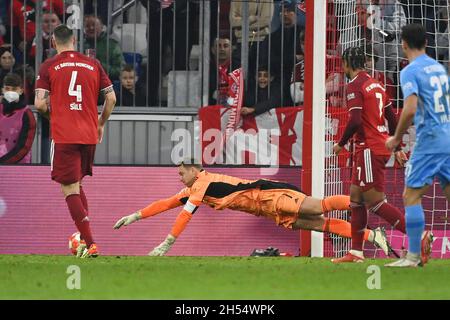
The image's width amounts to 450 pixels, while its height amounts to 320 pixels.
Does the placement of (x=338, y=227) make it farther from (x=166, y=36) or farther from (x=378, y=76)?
(x=166, y=36)

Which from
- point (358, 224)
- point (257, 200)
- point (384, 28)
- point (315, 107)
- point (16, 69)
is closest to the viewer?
point (358, 224)

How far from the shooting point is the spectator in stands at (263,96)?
15922 millimetres

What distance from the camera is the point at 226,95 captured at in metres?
16.0

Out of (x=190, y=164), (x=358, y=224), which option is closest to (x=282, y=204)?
(x=190, y=164)

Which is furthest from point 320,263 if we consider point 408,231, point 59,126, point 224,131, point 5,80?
point 5,80

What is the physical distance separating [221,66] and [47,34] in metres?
2.02

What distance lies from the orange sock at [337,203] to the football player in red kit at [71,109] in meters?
2.58

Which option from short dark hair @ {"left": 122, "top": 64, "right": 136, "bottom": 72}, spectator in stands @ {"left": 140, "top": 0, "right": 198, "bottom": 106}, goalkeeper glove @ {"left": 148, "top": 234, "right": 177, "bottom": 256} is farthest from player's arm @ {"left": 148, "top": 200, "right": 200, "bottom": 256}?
short dark hair @ {"left": 122, "top": 64, "right": 136, "bottom": 72}

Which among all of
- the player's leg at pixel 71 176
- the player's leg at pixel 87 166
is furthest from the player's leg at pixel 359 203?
the player's leg at pixel 71 176

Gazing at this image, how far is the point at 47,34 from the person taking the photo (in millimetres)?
15883

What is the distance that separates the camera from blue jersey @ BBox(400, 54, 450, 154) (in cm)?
1059

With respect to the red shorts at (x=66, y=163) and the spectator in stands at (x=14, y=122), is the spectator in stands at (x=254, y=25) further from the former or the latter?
the red shorts at (x=66, y=163)

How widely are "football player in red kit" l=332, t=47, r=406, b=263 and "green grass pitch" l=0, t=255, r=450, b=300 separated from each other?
45 centimetres

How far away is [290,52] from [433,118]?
5.50 metres
